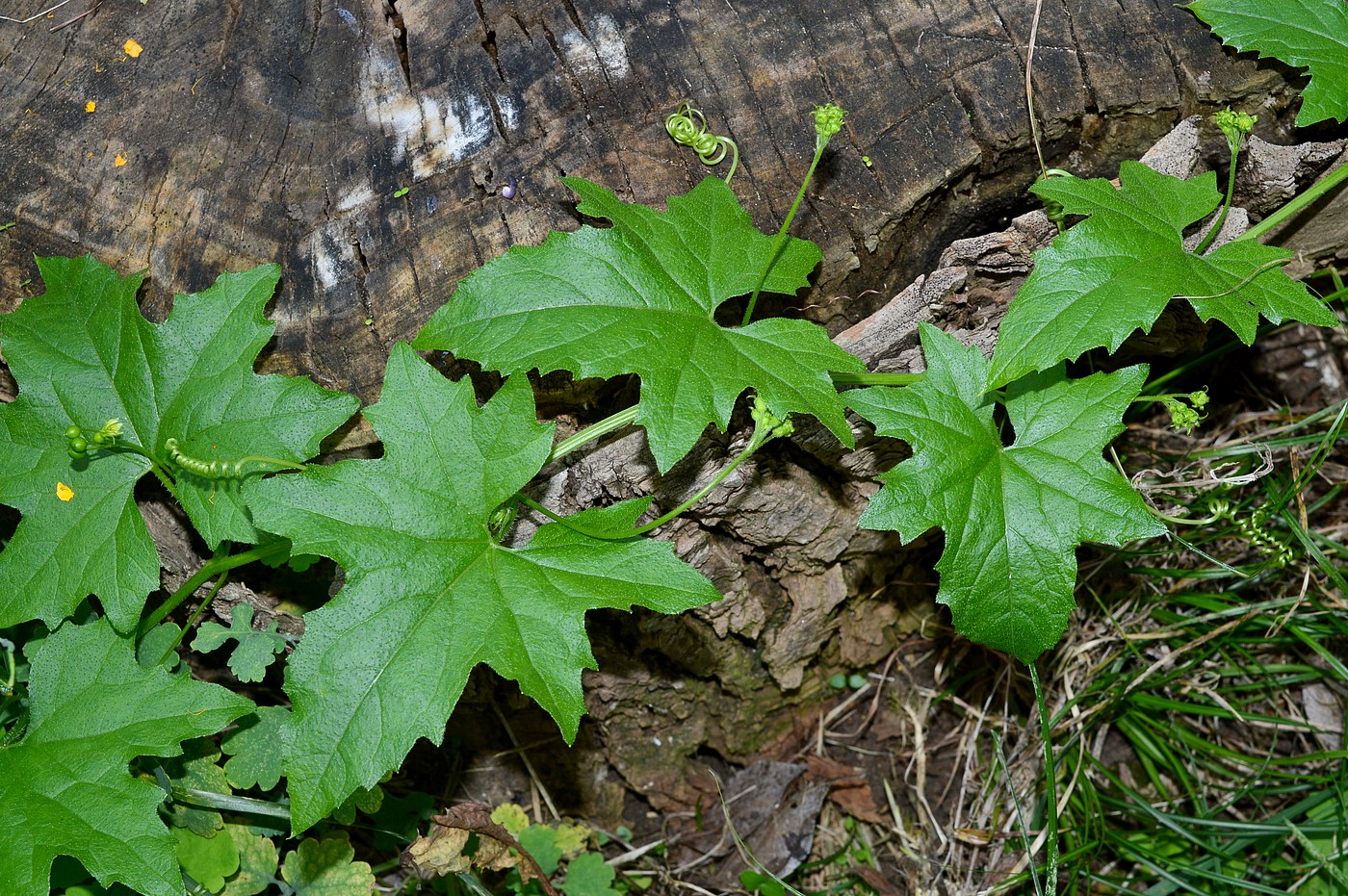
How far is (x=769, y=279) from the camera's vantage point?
1.76 meters

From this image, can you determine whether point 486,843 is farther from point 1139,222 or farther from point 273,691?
point 1139,222

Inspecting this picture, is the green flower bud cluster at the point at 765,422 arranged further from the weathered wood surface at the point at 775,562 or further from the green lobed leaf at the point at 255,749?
the green lobed leaf at the point at 255,749

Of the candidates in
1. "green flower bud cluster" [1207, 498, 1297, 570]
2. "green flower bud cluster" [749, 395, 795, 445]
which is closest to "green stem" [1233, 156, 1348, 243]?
"green flower bud cluster" [1207, 498, 1297, 570]

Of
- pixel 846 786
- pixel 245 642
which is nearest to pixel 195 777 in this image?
pixel 245 642

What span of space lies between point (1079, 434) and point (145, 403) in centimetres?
179

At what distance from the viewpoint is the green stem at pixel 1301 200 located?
75.3 inches

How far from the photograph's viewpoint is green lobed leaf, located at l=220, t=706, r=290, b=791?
202 cm

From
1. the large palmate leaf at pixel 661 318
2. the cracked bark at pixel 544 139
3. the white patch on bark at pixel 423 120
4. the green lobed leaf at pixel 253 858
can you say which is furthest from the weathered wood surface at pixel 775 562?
the white patch on bark at pixel 423 120

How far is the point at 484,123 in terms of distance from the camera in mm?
1839

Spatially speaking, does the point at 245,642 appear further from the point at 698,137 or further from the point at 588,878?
the point at 698,137

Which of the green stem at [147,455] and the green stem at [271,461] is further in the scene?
the green stem at [147,455]

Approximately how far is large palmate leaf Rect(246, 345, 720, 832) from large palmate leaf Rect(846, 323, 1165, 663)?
0.46m

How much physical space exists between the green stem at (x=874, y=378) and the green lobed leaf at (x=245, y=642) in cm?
128

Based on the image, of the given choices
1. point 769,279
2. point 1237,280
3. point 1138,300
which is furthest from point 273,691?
point 1237,280
